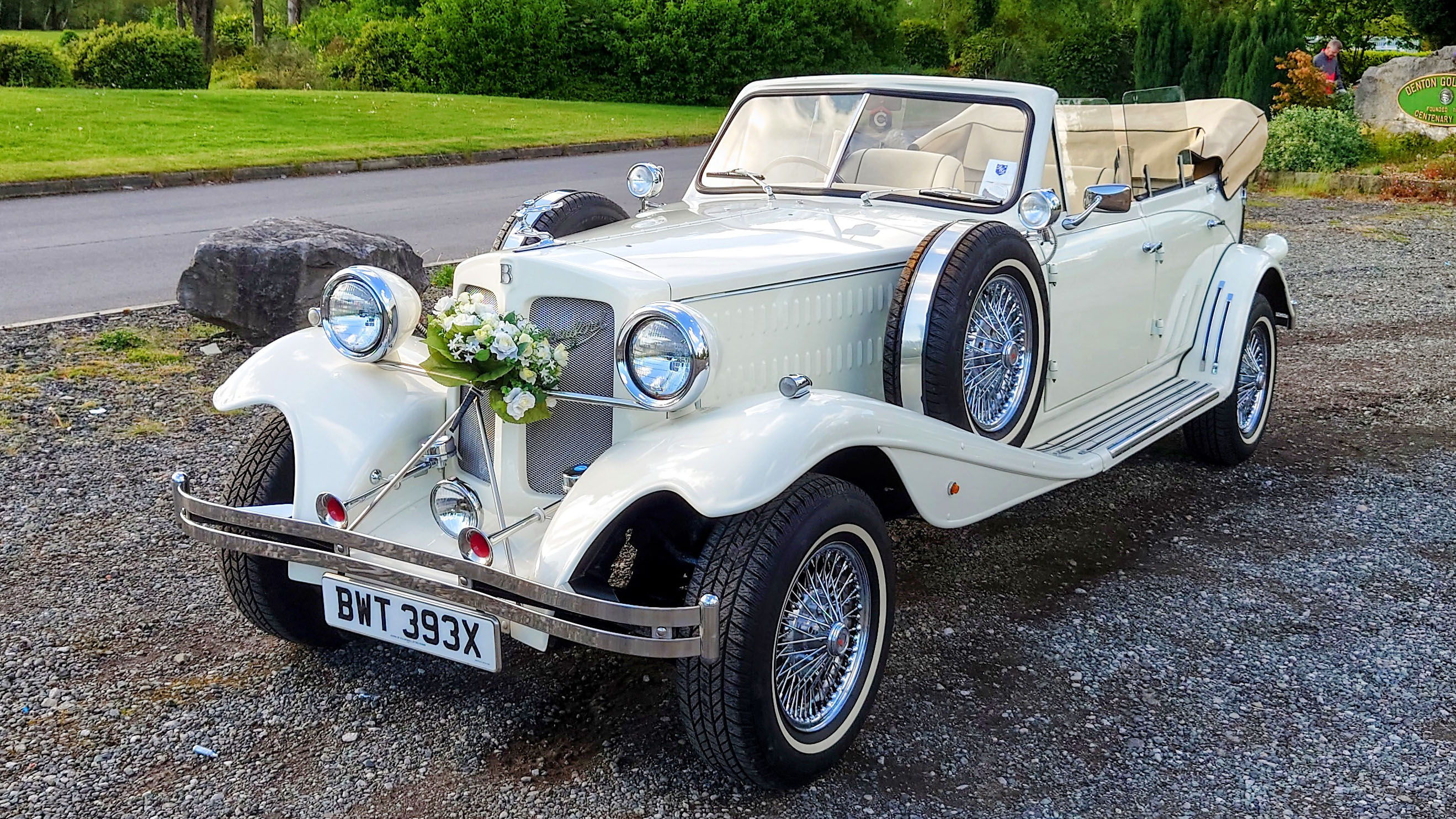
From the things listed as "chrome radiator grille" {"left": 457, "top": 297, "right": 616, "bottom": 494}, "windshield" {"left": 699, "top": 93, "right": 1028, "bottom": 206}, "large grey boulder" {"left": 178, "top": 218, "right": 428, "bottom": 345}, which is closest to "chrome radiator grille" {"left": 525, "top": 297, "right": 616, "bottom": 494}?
"chrome radiator grille" {"left": 457, "top": 297, "right": 616, "bottom": 494}

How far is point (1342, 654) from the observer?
3914 millimetres

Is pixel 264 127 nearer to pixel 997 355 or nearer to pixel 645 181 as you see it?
pixel 645 181

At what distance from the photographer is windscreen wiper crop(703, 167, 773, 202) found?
4809 millimetres

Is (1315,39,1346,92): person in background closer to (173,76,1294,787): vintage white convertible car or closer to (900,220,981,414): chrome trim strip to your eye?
(173,76,1294,787): vintage white convertible car

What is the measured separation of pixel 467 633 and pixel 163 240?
8.79 m

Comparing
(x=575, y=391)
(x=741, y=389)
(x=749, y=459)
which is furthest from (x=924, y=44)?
(x=749, y=459)

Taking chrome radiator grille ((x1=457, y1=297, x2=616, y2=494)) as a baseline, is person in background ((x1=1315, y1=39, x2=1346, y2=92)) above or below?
above

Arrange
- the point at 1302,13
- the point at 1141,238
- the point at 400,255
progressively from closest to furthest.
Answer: the point at 1141,238 → the point at 400,255 → the point at 1302,13

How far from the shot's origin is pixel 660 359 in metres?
3.11

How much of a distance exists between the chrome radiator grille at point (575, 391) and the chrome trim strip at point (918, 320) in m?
0.94

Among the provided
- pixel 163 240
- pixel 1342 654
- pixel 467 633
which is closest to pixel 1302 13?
pixel 163 240

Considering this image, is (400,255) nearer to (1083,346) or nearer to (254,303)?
(254,303)

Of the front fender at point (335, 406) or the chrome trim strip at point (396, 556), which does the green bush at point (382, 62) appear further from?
the chrome trim strip at point (396, 556)

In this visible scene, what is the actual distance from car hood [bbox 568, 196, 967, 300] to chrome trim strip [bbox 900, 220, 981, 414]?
24cm
